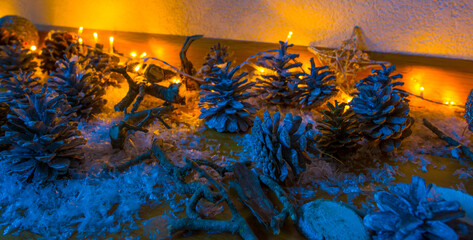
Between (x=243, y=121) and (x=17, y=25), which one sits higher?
(x=17, y=25)

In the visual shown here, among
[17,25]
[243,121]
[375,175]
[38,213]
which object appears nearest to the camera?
[38,213]

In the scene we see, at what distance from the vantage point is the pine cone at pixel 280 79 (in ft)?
3.06

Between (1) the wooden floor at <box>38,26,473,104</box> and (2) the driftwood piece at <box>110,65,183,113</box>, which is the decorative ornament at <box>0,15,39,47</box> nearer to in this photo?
(1) the wooden floor at <box>38,26,473,104</box>

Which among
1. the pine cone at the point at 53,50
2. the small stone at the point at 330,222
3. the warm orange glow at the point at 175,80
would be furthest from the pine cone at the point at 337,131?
the pine cone at the point at 53,50

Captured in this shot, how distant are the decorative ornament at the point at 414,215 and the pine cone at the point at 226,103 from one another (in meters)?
0.49

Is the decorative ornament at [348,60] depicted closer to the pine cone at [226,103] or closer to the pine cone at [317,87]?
the pine cone at [317,87]

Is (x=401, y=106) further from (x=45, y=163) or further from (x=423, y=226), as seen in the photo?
(x=45, y=163)

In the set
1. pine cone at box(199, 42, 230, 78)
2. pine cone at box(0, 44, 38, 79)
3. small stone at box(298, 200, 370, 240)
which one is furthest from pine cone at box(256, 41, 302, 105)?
pine cone at box(0, 44, 38, 79)

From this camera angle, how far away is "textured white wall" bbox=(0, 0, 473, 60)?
3.31 feet

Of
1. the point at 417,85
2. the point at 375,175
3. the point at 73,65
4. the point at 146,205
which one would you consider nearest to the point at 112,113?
the point at 73,65

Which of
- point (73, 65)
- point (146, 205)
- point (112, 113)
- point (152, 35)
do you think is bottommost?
point (146, 205)

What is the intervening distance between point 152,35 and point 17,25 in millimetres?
622

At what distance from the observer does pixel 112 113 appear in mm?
939

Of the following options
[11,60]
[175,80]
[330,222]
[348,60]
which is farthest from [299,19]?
[11,60]
